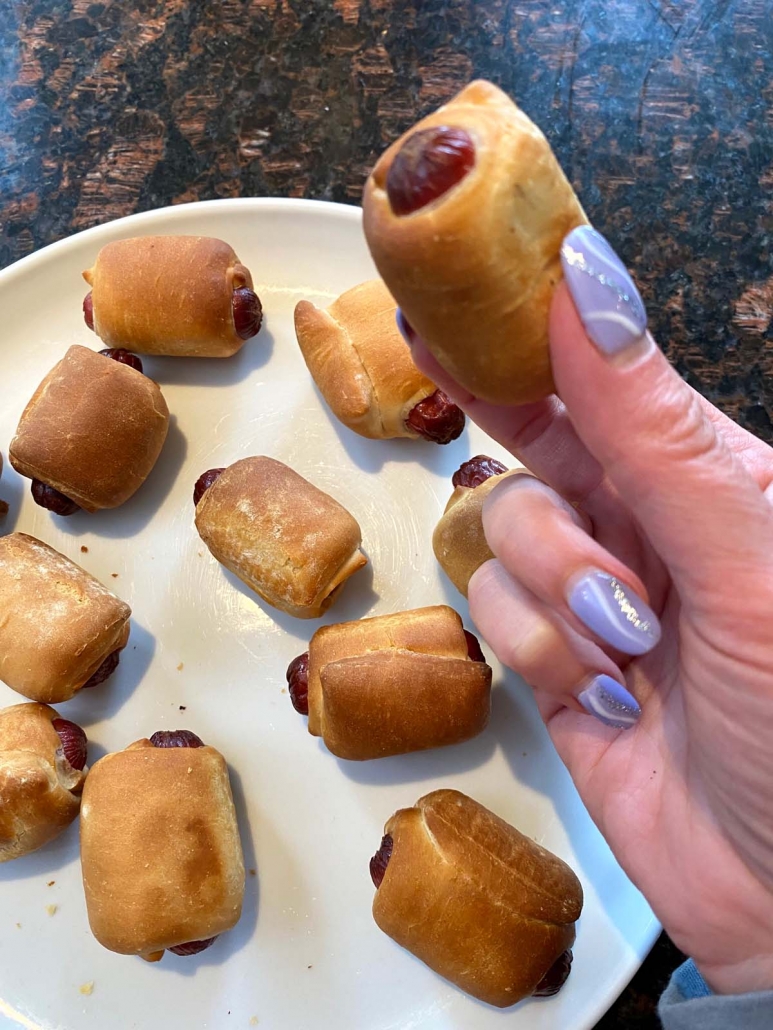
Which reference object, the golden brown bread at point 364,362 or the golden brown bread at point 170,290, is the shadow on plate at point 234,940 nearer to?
the golden brown bread at point 364,362

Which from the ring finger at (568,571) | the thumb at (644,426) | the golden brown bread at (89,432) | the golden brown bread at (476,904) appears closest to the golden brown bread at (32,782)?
the golden brown bread at (89,432)

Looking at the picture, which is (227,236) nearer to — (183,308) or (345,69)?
(183,308)

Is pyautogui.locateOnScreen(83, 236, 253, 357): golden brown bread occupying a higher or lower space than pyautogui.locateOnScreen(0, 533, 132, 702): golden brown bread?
higher

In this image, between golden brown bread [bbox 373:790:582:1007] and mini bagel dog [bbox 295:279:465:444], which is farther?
mini bagel dog [bbox 295:279:465:444]

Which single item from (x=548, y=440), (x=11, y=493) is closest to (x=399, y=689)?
(x=548, y=440)

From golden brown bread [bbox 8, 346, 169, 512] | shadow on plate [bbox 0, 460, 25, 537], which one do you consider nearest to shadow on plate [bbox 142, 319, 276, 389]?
golden brown bread [bbox 8, 346, 169, 512]

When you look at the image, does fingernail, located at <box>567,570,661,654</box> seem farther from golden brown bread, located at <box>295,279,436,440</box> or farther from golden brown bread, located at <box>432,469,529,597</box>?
golden brown bread, located at <box>295,279,436,440</box>
